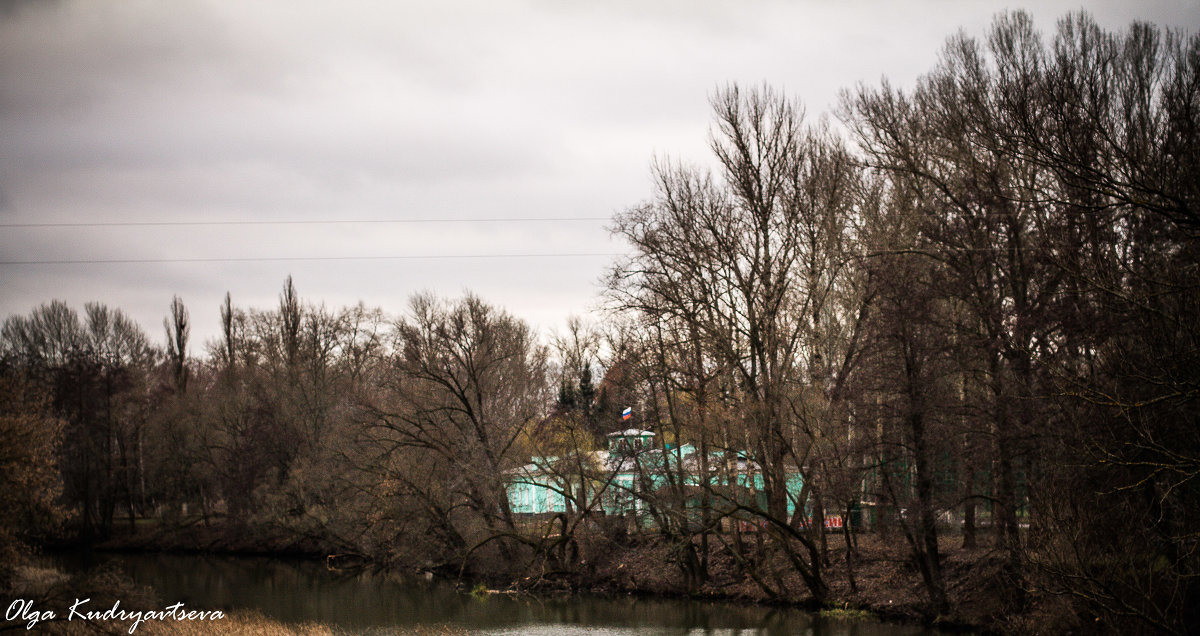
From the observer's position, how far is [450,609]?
30.8 m

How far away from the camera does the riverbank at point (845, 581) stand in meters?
22.8

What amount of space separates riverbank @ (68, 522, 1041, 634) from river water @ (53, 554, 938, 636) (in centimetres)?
66

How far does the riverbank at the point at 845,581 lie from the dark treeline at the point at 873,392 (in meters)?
0.18

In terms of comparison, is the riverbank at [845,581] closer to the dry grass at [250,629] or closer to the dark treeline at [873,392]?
the dark treeline at [873,392]

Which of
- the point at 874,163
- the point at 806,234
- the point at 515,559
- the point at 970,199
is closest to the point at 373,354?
the point at 515,559

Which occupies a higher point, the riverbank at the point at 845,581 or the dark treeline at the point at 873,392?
the dark treeline at the point at 873,392

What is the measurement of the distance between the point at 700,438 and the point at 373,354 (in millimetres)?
29428

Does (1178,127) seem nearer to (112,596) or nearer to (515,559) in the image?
(112,596)

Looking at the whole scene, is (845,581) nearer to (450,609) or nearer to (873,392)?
(873,392)

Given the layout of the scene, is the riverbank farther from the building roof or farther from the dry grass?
the dry grass
